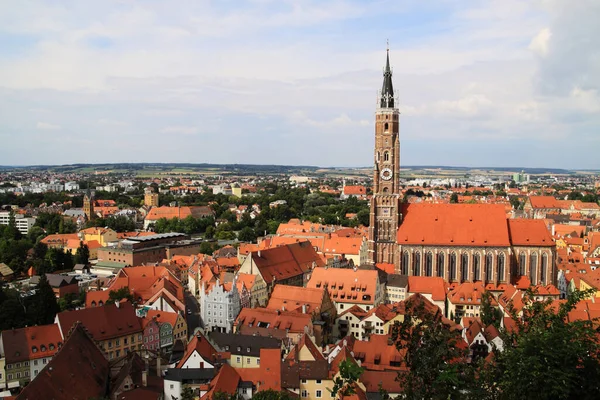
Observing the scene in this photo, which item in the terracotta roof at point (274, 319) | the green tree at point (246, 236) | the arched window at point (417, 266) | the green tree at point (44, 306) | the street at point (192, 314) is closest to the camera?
the terracotta roof at point (274, 319)

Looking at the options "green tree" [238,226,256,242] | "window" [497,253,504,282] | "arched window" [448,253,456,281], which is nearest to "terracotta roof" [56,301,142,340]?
"arched window" [448,253,456,281]

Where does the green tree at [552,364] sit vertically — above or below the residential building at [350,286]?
above

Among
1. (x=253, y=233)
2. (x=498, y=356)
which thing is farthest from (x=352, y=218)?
(x=498, y=356)

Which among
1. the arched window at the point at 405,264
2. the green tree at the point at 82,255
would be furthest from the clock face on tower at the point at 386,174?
the green tree at the point at 82,255

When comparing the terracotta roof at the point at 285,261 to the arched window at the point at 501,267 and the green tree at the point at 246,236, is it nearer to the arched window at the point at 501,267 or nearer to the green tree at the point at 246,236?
the arched window at the point at 501,267

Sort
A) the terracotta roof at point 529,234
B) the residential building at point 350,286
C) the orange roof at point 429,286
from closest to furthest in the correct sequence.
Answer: the residential building at point 350,286, the orange roof at point 429,286, the terracotta roof at point 529,234

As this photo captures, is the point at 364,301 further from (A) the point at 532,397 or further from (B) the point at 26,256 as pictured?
(B) the point at 26,256

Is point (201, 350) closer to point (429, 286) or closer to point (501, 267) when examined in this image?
point (429, 286)

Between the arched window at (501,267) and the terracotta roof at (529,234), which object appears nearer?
the arched window at (501,267)
